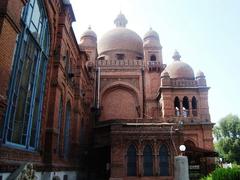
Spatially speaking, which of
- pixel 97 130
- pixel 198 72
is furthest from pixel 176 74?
pixel 97 130

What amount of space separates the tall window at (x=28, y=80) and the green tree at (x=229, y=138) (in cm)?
3119

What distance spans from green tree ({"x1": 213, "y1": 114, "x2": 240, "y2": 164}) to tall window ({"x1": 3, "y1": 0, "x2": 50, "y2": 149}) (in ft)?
102

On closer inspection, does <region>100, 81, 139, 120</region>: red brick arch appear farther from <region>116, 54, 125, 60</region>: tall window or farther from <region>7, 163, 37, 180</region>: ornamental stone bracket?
<region>7, 163, 37, 180</region>: ornamental stone bracket

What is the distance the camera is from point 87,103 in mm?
21984

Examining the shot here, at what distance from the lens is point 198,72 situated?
2453 centimetres

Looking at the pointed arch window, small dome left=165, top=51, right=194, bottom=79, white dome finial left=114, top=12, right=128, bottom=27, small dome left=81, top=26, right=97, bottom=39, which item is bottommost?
the pointed arch window

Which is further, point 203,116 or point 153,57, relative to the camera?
point 153,57

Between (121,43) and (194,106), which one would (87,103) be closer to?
(194,106)

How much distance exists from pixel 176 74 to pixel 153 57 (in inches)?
147

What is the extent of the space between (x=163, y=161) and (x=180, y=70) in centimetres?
1150

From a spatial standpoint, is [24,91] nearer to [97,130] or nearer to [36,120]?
[36,120]

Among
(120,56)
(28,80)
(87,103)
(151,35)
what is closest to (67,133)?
(28,80)

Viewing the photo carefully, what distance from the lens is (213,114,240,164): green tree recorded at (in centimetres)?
3425

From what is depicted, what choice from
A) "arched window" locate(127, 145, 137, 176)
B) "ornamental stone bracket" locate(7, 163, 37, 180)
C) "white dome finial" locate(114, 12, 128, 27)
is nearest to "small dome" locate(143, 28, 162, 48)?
"white dome finial" locate(114, 12, 128, 27)
